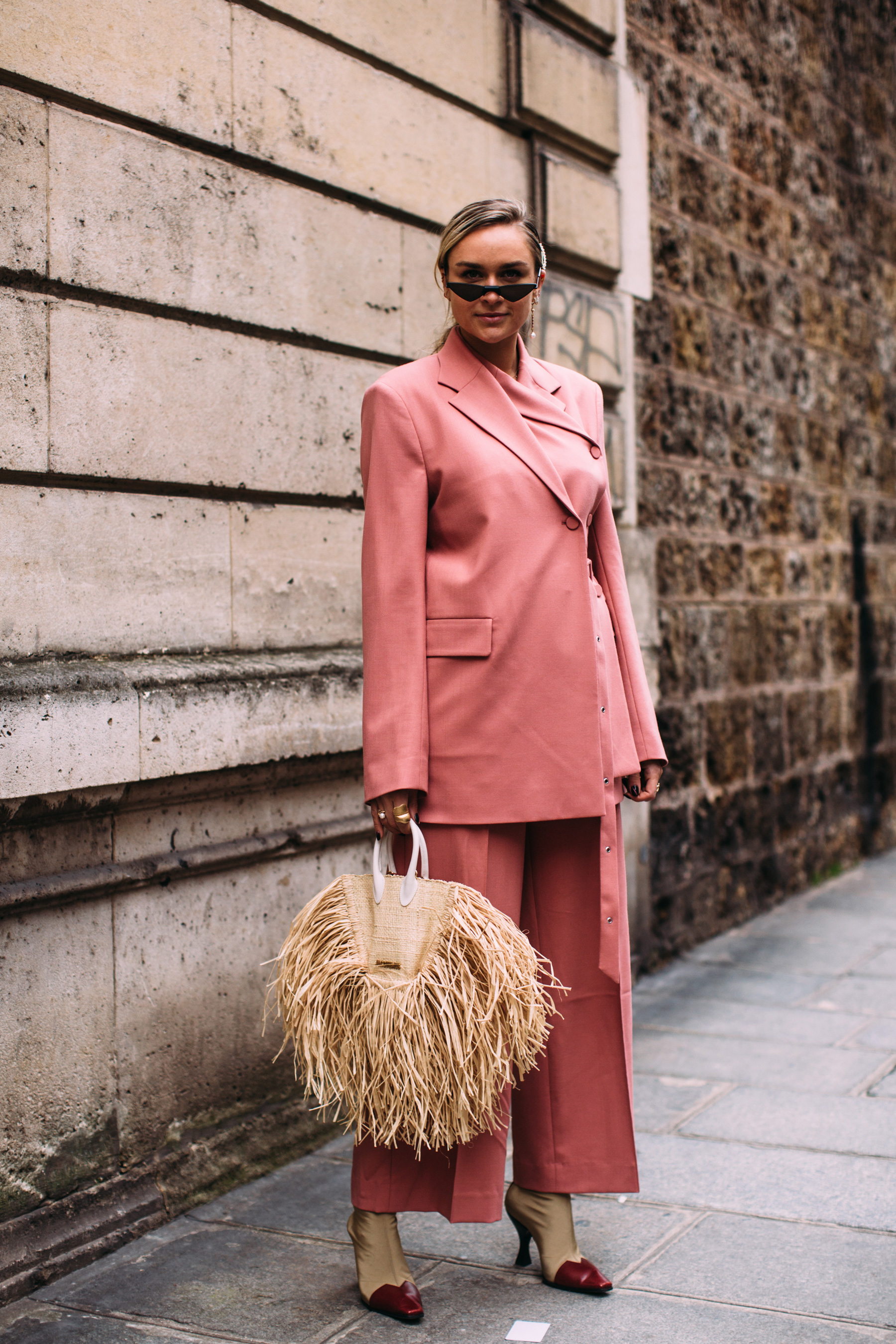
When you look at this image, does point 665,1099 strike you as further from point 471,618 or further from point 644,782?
point 471,618

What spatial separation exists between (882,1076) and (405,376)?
2584mm

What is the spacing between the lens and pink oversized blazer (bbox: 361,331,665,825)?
8.49 ft

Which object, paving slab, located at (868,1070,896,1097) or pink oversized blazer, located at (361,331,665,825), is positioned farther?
paving slab, located at (868,1070,896,1097)

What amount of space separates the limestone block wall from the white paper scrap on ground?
92cm

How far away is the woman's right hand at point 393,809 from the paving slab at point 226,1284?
919 mm

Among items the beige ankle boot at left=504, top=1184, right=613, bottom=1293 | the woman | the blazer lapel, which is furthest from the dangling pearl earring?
the beige ankle boot at left=504, top=1184, right=613, bottom=1293

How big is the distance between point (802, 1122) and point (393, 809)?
1786mm

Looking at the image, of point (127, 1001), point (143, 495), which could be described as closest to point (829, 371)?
point (143, 495)

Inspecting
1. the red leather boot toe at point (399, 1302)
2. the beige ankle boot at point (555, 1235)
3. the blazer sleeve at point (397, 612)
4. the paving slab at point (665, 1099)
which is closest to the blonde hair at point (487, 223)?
the blazer sleeve at point (397, 612)

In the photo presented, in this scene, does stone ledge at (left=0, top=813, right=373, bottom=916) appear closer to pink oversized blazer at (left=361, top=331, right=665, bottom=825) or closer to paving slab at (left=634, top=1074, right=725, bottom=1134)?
pink oversized blazer at (left=361, top=331, right=665, bottom=825)

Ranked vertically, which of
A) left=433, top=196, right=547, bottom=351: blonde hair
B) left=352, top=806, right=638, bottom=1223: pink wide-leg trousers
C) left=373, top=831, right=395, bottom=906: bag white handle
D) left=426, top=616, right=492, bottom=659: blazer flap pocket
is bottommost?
left=352, top=806, right=638, bottom=1223: pink wide-leg trousers

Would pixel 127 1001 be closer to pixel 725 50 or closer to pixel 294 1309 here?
pixel 294 1309

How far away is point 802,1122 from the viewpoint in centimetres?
370

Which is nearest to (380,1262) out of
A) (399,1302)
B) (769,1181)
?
(399,1302)
